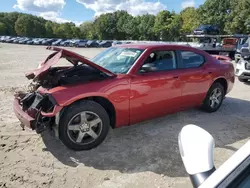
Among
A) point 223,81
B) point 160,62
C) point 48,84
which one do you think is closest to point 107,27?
point 223,81

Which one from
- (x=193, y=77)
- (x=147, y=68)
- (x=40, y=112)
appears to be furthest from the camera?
(x=193, y=77)

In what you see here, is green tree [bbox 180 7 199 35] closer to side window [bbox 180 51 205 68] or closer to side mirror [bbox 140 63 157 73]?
side window [bbox 180 51 205 68]

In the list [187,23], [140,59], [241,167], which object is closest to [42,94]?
[140,59]

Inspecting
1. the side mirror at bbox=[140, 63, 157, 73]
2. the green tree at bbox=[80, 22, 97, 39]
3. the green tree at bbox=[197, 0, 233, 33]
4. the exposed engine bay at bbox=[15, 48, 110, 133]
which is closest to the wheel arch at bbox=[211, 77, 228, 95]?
the side mirror at bbox=[140, 63, 157, 73]

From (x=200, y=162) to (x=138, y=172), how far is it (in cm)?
193

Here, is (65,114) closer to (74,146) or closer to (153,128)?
(74,146)

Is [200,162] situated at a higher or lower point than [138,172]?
higher

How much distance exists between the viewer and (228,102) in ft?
20.9

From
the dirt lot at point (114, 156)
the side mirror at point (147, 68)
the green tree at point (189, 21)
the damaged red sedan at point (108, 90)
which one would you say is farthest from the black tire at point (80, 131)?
the green tree at point (189, 21)

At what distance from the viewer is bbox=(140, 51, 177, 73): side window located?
4.09 metres

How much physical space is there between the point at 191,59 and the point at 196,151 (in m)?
3.79

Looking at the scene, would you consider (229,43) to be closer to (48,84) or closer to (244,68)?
(244,68)

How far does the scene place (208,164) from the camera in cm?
132

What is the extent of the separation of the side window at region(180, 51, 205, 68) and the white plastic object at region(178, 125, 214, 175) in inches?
131
